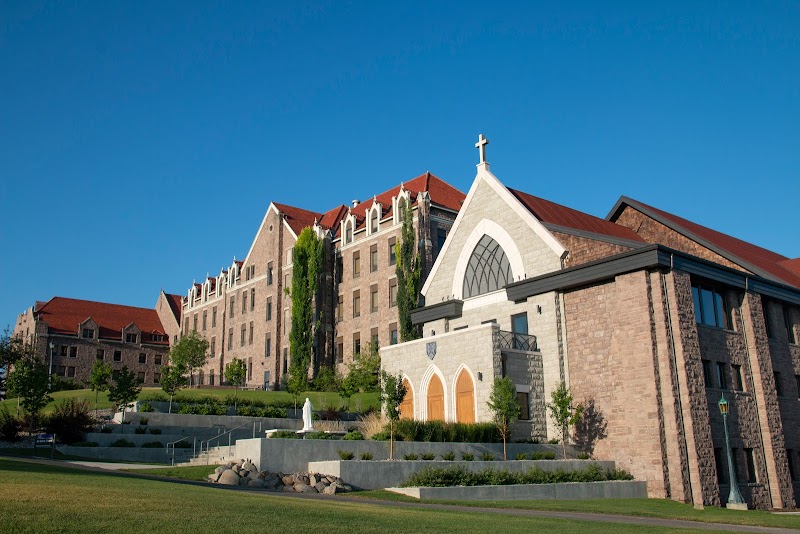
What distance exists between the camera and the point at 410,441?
24188 mm

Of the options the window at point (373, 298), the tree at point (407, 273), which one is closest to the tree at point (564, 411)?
the tree at point (407, 273)

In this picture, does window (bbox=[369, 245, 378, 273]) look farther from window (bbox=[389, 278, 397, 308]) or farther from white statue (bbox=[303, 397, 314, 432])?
white statue (bbox=[303, 397, 314, 432])

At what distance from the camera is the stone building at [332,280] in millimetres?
51219

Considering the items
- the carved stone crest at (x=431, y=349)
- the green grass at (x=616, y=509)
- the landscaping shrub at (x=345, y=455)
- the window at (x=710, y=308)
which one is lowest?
the green grass at (x=616, y=509)

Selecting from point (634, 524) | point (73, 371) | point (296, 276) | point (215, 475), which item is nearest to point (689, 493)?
point (634, 524)

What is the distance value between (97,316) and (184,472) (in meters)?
60.9

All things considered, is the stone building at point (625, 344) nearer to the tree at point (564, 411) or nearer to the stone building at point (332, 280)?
the tree at point (564, 411)

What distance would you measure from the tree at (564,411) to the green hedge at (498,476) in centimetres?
227

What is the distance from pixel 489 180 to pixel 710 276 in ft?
35.8

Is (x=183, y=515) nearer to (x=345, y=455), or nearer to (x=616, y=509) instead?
(x=345, y=455)

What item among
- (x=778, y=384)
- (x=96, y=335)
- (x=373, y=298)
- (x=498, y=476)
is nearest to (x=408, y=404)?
(x=498, y=476)

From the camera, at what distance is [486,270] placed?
34469mm

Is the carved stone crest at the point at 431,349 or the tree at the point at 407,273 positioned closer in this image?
the carved stone crest at the point at 431,349

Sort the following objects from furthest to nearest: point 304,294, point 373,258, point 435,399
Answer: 1. point 304,294
2. point 373,258
3. point 435,399
